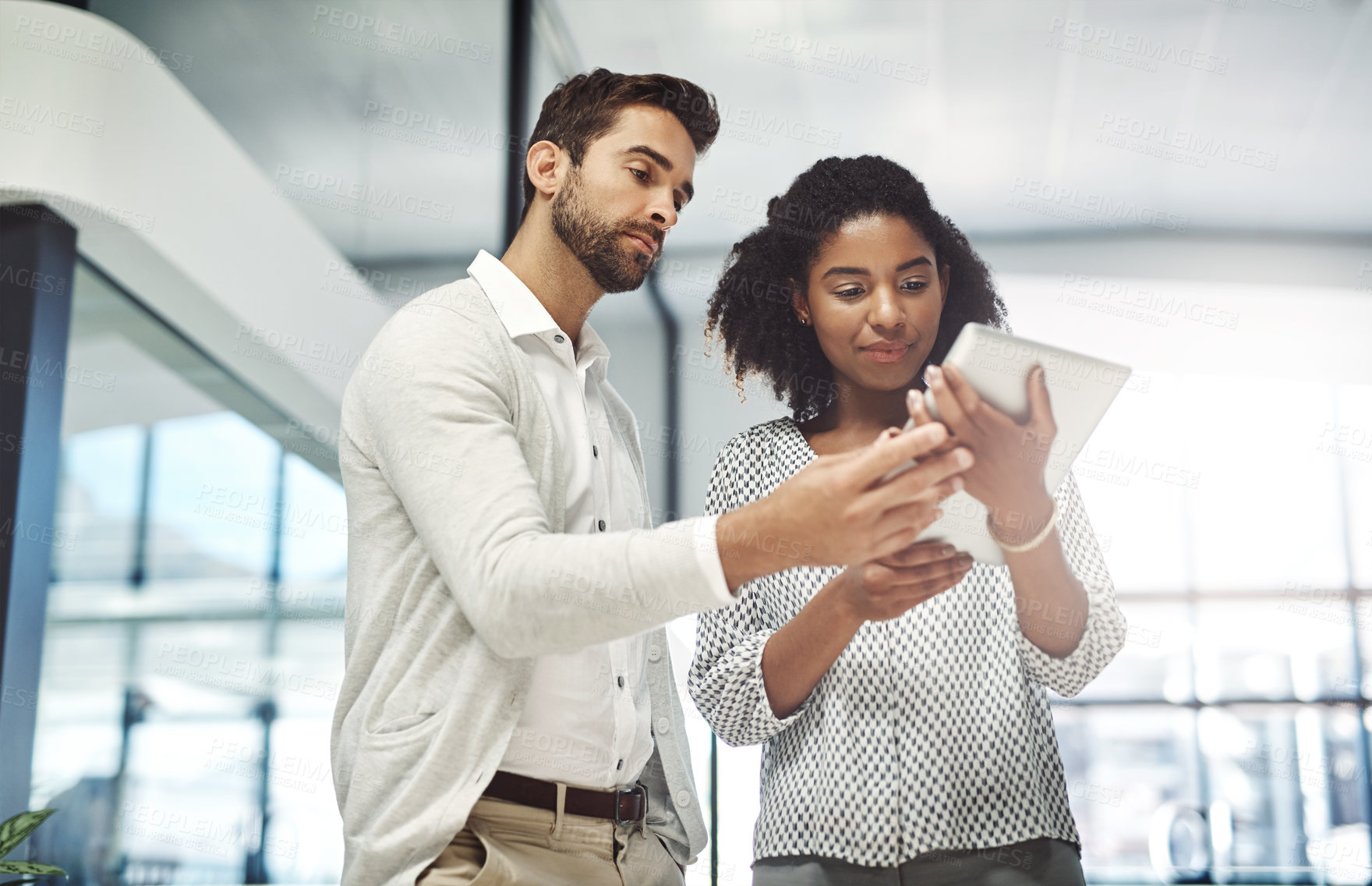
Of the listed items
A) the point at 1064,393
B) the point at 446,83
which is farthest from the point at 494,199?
the point at 1064,393

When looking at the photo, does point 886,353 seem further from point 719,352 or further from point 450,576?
point 719,352

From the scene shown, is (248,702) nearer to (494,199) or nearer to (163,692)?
(163,692)

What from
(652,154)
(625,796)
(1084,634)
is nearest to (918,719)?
(1084,634)

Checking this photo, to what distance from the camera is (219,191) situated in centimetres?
375

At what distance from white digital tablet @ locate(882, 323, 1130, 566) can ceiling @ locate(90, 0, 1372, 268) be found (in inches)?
142

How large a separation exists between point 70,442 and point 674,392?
16.2 feet

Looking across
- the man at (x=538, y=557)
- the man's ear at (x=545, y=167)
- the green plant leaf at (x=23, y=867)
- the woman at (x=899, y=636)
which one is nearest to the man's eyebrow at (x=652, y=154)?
the man at (x=538, y=557)

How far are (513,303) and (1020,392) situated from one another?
703mm

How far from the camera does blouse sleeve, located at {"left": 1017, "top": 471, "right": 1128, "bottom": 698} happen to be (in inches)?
57.8

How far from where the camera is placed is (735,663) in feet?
4.97

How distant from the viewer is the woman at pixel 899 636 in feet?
4.41

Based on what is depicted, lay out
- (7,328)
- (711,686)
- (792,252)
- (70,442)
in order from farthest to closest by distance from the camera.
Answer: (70,442)
(7,328)
(792,252)
(711,686)

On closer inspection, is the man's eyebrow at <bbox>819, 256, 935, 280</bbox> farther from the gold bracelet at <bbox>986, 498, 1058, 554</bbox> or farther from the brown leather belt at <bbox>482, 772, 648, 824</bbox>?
the brown leather belt at <bbox>482, 772, 648, 824</bbox>

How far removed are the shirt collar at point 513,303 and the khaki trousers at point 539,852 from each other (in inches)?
24.2
